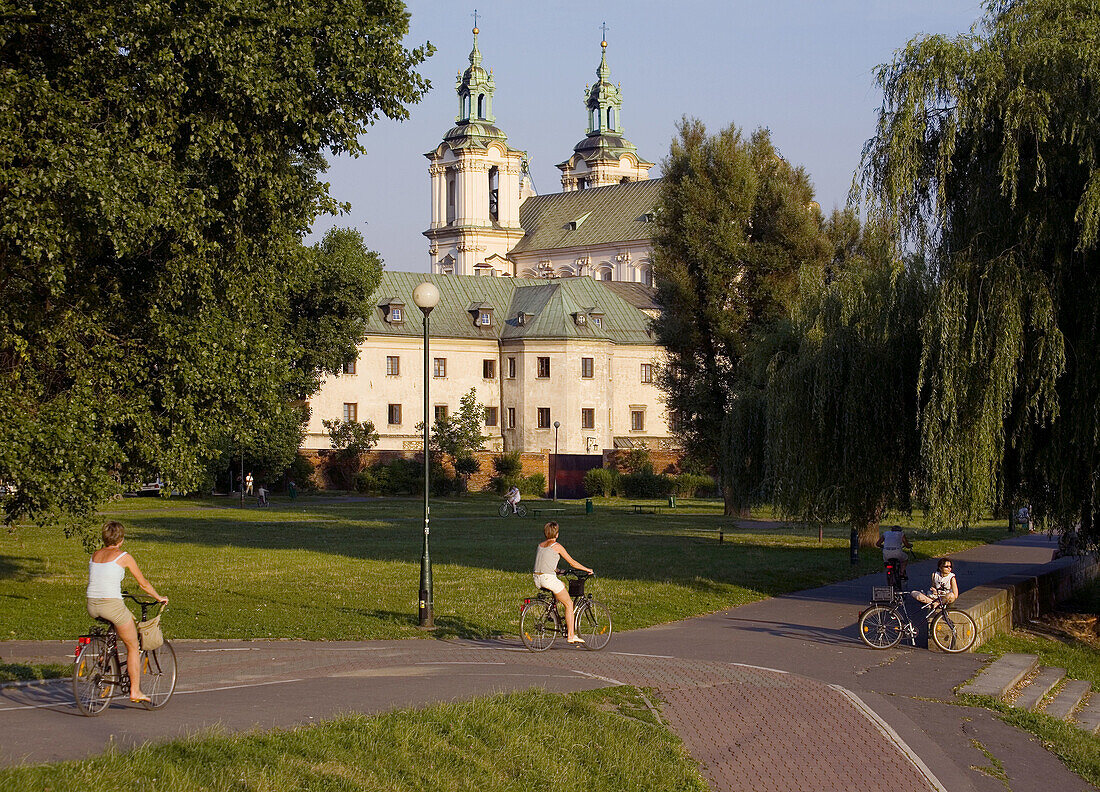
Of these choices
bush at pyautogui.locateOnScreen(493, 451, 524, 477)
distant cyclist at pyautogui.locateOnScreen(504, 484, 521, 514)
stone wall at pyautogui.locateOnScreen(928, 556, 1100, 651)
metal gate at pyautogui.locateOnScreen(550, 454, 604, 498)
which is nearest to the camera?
stone wall at pyautogui.locateOnScreen(928, 556, 1100, 651)

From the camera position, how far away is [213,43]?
15.4 meters

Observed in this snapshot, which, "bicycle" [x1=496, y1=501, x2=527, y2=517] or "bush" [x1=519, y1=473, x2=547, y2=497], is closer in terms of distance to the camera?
"bicycle" [x1=496, y1=501, x2=527, y2=517]

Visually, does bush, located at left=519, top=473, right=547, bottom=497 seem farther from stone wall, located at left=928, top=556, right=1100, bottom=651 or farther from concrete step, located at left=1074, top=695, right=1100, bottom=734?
concrete step, located at left=1074, top=695, right=1100, bottom=734

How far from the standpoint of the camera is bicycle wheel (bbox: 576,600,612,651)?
16.6 metres

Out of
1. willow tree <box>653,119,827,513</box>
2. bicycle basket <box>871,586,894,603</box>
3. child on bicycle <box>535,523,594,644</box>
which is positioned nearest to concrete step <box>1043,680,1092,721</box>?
bicycle basket <box>871,586,894,603</box>

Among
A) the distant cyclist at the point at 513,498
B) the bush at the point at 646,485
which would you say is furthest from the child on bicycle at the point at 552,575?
the bush at the point at 646,485

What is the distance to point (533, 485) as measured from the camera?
75.2 m

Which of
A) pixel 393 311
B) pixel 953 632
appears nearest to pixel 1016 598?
pixel 953 632

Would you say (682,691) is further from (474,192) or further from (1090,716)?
(474,192)

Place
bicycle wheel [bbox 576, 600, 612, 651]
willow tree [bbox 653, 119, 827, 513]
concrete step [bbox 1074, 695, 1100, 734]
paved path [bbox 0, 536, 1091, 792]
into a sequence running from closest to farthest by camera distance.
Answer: paved path [bbox 0, 536, 1091, 792]
concrete step [bbox 1074, 695, 1100, 734]
bicycle wheel [bbox 576, 600, 612, 651]
willow tree [bbox 653, 119, 827, 513]

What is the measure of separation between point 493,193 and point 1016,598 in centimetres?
11314

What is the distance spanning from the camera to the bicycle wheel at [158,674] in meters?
11.7

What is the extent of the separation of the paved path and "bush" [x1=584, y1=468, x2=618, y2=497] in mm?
52377

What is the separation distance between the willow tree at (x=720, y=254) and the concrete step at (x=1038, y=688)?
2552 centimetres
